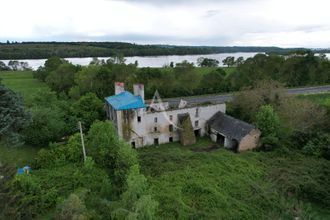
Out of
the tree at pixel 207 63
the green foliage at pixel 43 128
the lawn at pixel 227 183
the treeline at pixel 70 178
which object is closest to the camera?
the treeline at pixel 70 178

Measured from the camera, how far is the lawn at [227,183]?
714 inches

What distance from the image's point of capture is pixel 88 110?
34.9 m

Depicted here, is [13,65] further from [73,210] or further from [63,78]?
[73,210]

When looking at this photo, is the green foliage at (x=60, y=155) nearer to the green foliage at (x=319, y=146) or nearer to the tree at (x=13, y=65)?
the green foliage at (x=319, y=146)

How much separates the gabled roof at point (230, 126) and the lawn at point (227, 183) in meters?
2.46

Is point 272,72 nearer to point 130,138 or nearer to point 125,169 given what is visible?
point 130,138

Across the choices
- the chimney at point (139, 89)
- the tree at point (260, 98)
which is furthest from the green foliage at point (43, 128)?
the tree at point (260, 98)

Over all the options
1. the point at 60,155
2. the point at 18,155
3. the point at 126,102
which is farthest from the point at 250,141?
the point at 18,155

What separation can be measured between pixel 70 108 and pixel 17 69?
93659 mm

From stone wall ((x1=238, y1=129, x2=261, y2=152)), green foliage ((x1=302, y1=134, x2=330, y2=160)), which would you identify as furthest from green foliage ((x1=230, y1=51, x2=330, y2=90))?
green foliage ((x1=302, y1=134, x2=330, y2=160))

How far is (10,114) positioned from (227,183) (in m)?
19.1

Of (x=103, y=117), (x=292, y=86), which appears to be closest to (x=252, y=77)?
(x=292, y=86)

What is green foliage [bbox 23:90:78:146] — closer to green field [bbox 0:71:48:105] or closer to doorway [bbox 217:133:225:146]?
doorway [bbox 217:133:225:146]

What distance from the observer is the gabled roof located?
2891 centimetres
